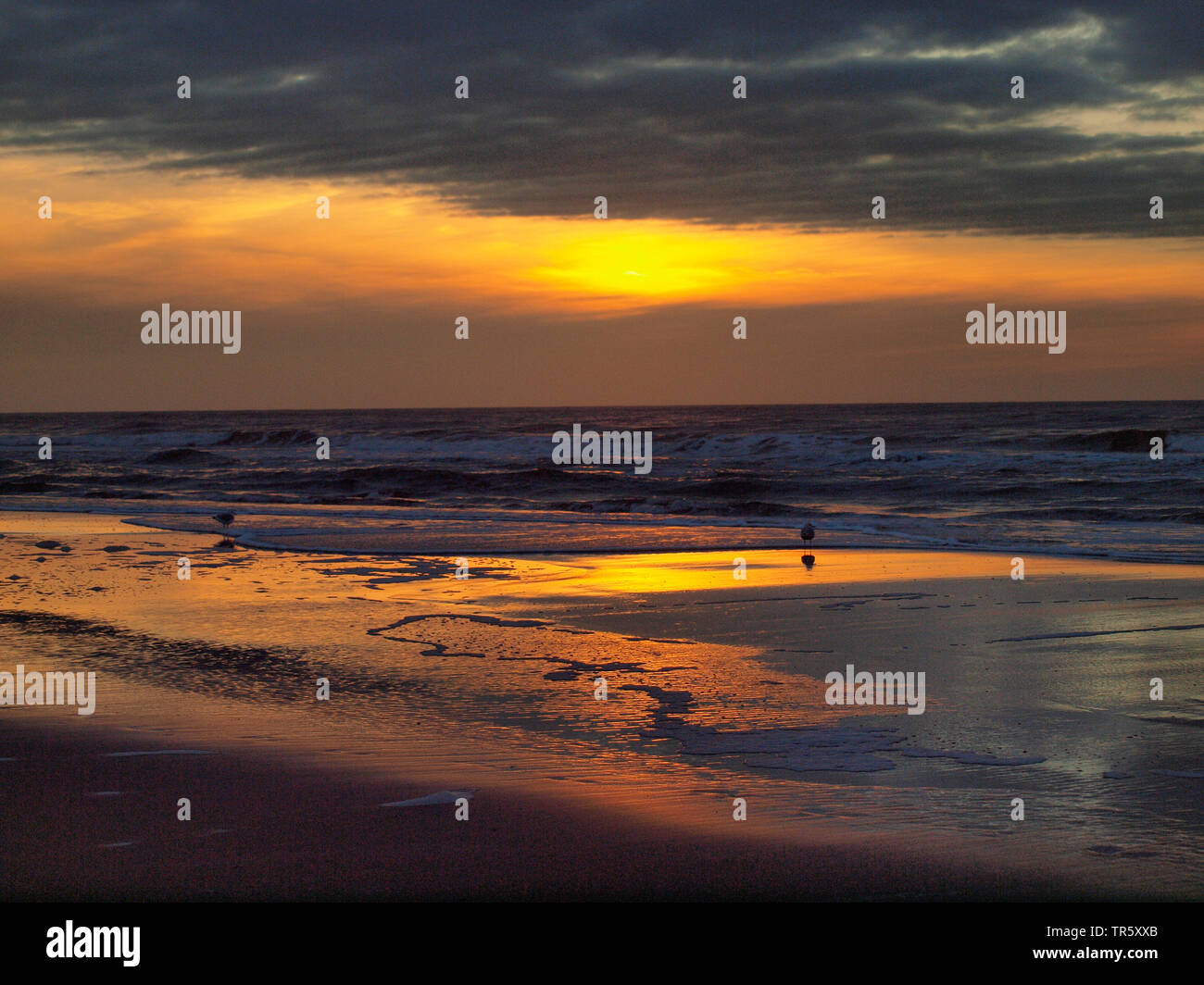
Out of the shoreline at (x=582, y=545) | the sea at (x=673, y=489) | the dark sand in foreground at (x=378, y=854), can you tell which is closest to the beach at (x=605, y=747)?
the dark sand in foreground at (x=378, y=854)

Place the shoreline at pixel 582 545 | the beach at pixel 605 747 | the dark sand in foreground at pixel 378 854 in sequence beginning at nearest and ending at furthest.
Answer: the dark sand in foreground at pixel 378 854 → the beach at pixel 605 747 → the shoreline at pixel 582 545

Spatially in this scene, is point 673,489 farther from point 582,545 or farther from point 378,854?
point 378,854

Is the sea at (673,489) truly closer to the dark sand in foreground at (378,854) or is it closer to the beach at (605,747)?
the beach at (605,747)

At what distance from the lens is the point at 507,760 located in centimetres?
518

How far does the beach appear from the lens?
12.8ft

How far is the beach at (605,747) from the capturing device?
3.91 m

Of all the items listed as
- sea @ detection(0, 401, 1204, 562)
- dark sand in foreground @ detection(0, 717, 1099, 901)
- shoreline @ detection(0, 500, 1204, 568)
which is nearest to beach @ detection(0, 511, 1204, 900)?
dark sand in foreground @ detection(0, 717, 1099, 901)

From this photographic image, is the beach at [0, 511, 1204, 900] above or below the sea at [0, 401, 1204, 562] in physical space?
below

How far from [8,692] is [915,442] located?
44.5 metres

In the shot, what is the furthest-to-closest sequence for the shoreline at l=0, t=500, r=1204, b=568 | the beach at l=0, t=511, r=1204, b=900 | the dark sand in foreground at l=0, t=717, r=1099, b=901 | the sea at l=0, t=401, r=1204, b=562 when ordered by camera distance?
the sea at l=0, t=401, r=1204, b=562 → the shoreline at l=0, t=500, r=1204, b=568 → the beach at l=0, t=511, r=1204, b=900 → the dark sand in foreground at l=0, t=717, r=1099, b=901

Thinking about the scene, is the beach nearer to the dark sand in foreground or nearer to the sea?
the dark sand in foreground

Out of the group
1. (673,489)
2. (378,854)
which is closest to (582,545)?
(378,854)

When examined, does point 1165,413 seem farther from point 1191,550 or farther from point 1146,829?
point 1146,829
